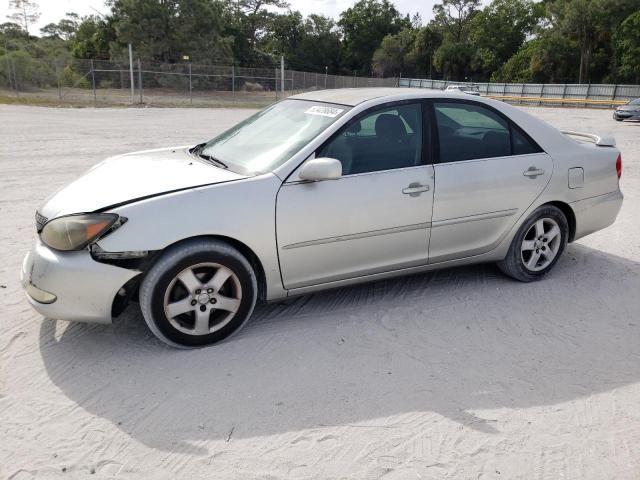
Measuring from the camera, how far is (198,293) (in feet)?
11.4

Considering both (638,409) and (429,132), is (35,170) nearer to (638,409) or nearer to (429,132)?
(429,132)

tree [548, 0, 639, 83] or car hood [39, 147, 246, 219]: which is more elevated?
tree [548, 0, 639, 83]

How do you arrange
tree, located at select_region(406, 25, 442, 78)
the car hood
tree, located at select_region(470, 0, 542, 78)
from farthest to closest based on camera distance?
tree, located at select_region(406, 25, 442, 78)
tree, located at select_region(470, 0, 542, 78)
the car hood

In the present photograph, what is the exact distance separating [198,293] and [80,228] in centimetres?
79

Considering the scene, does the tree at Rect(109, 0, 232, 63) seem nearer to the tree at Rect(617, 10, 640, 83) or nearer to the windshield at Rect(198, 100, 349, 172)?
the tree at Rect(617, 10, 640, 83)

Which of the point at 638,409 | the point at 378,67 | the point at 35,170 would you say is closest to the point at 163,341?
the point at 638,409

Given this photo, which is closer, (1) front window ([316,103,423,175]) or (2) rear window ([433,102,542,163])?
(1) front window ([316,103,423,175])

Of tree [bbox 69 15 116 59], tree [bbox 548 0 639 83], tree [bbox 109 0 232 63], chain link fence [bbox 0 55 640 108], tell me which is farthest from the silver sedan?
tree [bbox 548 0 639 83]

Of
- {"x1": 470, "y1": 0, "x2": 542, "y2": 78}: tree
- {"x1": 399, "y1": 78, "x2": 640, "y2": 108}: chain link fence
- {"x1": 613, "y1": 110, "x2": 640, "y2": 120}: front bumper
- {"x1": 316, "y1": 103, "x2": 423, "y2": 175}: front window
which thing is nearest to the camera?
{"x1": 316, "y1": 103, "x2": 423, "y2": 175}: front window

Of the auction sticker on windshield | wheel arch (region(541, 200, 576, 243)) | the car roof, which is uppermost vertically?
the car roof

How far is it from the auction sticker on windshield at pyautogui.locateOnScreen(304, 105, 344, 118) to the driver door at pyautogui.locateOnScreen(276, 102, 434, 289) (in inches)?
6.5

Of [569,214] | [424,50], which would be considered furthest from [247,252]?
[424,50]

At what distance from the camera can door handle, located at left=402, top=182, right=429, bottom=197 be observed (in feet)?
13.1

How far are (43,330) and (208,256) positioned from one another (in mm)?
1334
